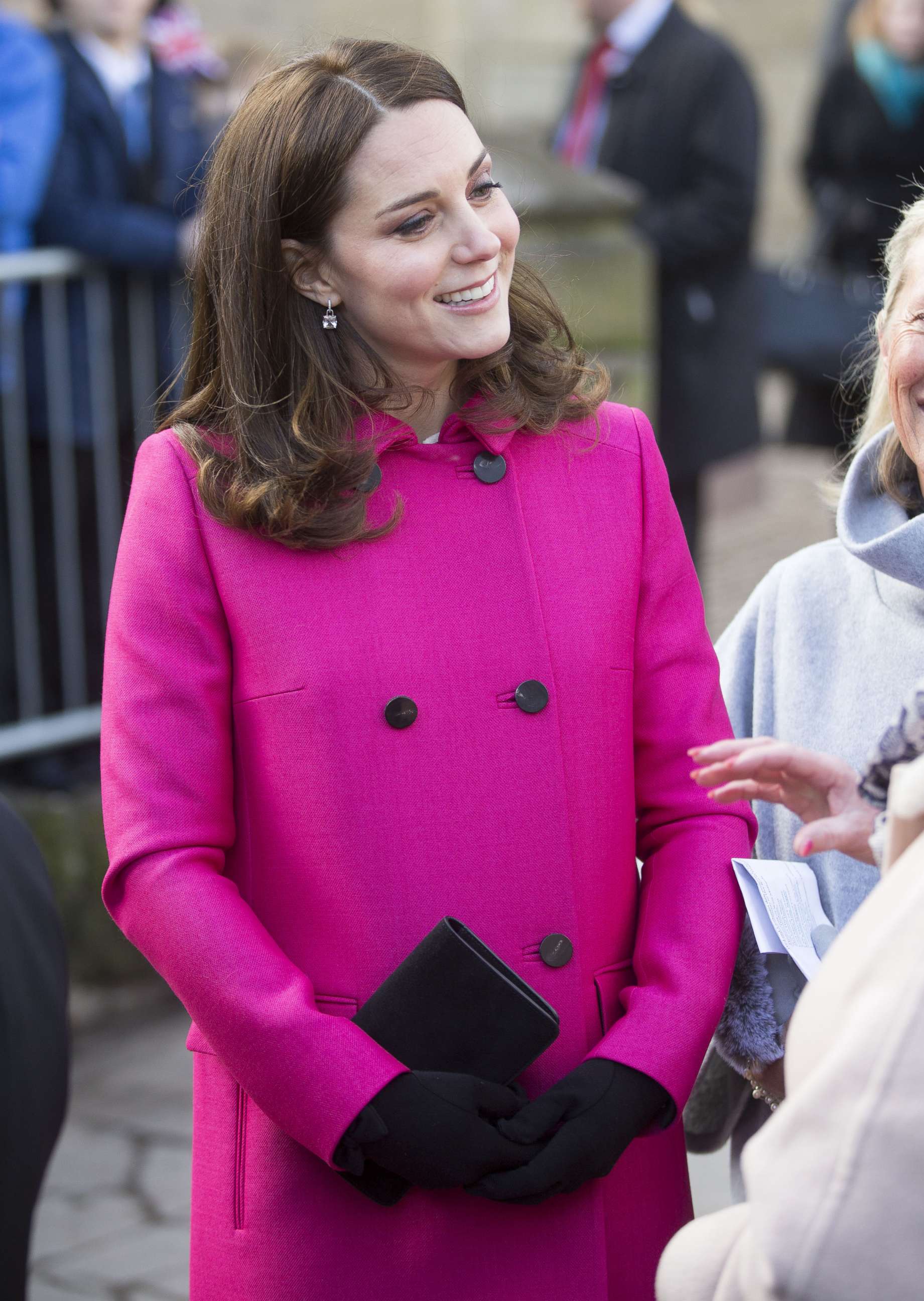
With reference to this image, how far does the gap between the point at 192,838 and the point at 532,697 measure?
0.40 metres

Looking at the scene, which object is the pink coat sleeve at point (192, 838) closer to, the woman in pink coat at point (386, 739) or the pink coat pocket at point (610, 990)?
the woman in pink coat at point (386, 739)

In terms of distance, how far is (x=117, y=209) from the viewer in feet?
14.8

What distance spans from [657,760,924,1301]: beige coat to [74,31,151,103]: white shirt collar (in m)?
4.05

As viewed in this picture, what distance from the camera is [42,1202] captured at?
356 centimetres

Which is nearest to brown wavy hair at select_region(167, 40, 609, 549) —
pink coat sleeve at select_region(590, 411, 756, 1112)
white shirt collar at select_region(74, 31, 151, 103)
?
pink coat sleeve at select_region(590, 411, 756, 1112)

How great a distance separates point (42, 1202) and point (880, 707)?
7.85ft

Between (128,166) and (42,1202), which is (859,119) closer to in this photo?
(128,166)

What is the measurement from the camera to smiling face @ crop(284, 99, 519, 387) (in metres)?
1.84

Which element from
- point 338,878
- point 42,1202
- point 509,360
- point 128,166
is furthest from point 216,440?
point 128,166

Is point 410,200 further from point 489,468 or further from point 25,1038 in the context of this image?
point 25,1038

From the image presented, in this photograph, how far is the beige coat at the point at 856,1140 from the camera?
1.07m

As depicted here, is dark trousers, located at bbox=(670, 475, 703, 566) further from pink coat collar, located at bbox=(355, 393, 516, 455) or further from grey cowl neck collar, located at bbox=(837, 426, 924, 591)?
pink coat collar, located at bbox=(355, 393, 516, 455)

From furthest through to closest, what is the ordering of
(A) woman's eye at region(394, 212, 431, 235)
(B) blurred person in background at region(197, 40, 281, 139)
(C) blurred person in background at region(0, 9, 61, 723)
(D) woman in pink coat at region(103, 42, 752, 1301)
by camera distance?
1. (B) blurred person in background at region(197, 40, 281, 139)
2. (C) blurred person in background at region(0, 9, 61, 723)
3. (A) woman's eye at region(394, 212, 431, 235)
4. (D) woman in pink coat at region(103, 42, 752, 1301)

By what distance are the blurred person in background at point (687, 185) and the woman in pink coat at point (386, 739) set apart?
3.47m
